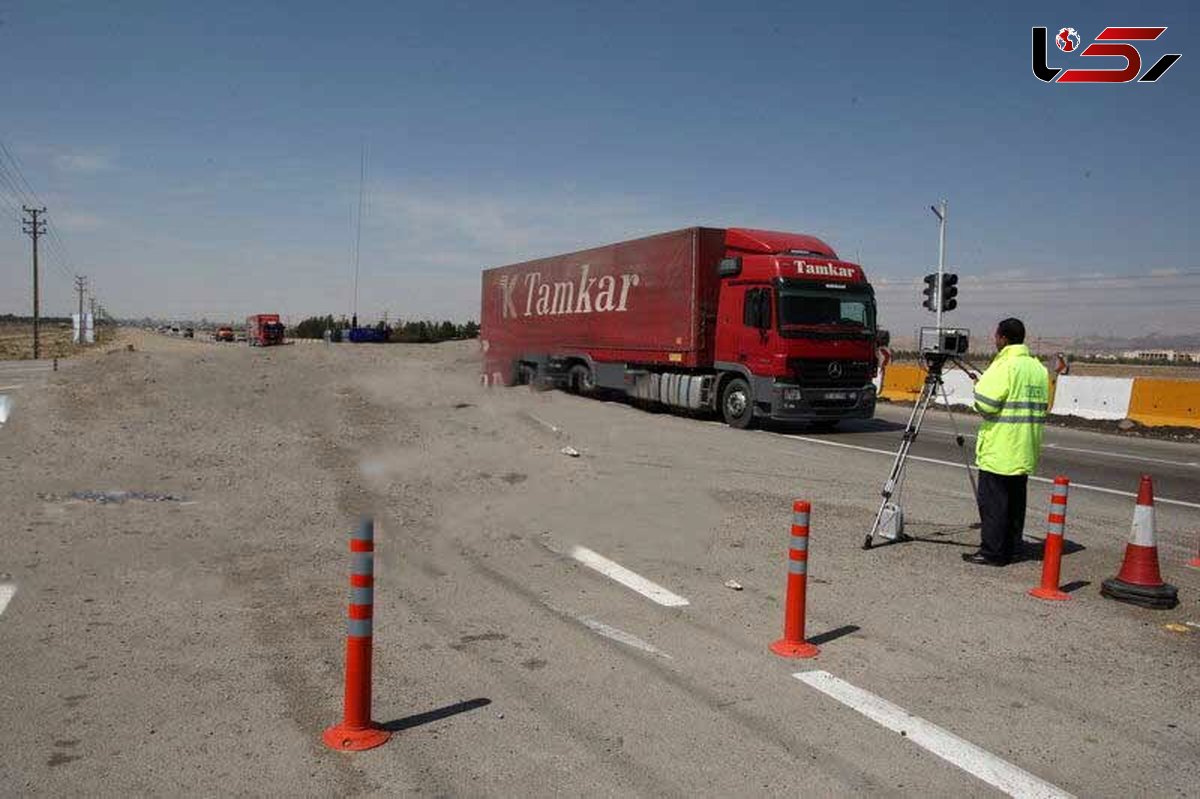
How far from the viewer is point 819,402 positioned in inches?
657

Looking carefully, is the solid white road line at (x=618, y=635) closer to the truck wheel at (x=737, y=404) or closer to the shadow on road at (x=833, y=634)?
the shadow on road at (x=833, y=634)

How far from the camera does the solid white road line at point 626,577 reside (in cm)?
630

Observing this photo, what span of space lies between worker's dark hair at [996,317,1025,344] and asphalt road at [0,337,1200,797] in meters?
1.86

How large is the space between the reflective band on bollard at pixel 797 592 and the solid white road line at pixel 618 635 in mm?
694

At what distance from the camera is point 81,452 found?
11195mm

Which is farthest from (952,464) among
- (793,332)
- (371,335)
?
(371,335)

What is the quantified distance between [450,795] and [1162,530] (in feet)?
28.2

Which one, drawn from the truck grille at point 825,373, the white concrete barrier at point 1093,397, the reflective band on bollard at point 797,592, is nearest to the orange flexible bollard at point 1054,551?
the reflective band on bollard at point 797,592

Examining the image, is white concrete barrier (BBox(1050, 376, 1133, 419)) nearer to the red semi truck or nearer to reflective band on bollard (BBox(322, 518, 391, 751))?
the red semi truck

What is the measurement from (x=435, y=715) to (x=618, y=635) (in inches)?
59.5

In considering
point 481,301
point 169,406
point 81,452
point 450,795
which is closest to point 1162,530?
point 450,795

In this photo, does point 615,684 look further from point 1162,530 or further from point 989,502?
point 1162,530

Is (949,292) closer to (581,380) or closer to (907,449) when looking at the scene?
(581,380)

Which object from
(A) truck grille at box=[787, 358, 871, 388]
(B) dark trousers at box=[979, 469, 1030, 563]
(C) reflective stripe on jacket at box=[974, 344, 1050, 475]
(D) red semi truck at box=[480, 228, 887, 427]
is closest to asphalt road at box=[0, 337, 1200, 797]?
(B) dark trousers at box=[979, 469, 1030, 563]
